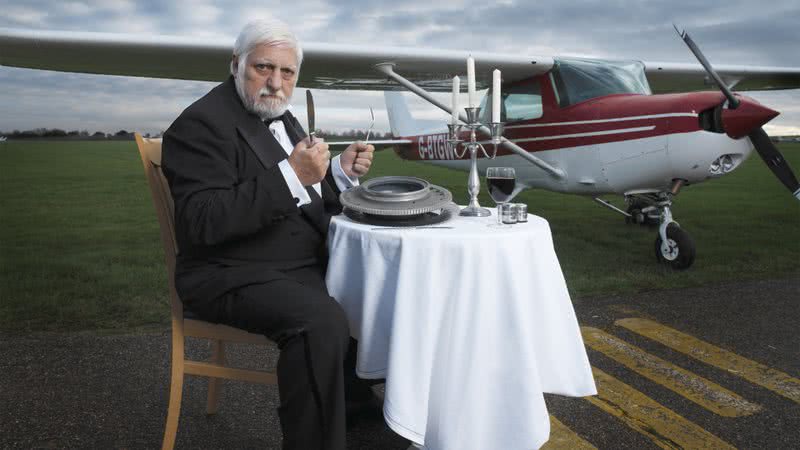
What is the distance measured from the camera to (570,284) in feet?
16.0

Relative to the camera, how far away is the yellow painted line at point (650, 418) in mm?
2332

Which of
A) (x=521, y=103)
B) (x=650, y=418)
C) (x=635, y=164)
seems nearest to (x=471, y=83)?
(x=650, y=418)

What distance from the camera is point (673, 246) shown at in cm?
541

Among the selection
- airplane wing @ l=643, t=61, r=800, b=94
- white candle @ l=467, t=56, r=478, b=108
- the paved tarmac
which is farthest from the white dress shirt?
airplane wing @ l=643, t=61, r=800, b=94

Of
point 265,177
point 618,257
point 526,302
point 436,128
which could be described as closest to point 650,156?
point 618,257

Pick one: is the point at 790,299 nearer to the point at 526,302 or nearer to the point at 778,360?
the point at 778,360

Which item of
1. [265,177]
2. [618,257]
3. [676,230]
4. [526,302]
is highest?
[265,177]

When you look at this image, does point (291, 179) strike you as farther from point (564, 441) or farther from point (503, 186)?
point (564, 441)

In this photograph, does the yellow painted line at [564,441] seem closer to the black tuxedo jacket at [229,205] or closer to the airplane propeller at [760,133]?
the black tuxedo jacket at [229,205]

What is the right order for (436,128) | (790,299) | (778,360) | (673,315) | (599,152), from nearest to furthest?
(778,360), (673,315), (790,299), (599,152), (436,128)

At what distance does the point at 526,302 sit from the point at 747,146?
14.3ft

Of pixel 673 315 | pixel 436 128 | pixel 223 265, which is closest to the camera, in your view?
pixel 223 265

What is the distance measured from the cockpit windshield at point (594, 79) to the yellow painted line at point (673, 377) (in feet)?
11.3

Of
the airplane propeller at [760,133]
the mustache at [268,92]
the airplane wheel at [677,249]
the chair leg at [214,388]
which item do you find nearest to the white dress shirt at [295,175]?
the mustache at [268,92]
